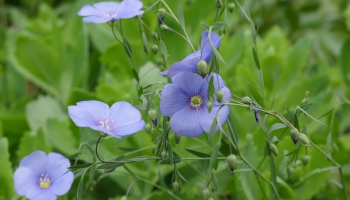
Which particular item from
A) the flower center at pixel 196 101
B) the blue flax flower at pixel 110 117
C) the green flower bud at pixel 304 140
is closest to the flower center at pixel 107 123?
the blue flax flower at pixel 110 117

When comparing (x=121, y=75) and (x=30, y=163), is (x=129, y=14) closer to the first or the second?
(x=30, y=163)

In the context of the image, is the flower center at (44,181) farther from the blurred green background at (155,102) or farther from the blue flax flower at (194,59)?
the blue flax flower at (194,59)

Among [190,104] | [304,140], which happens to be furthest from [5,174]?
[304,140]

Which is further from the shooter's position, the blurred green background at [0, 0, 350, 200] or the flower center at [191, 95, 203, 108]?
the blurred green background at [0, 0, 350, 200]

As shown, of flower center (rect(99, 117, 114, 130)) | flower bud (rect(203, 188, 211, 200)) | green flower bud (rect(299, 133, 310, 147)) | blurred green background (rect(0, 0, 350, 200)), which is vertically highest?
flower center (rect(99, 117, 114, 130))

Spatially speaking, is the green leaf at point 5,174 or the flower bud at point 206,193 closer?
the flower bud at point 206,193

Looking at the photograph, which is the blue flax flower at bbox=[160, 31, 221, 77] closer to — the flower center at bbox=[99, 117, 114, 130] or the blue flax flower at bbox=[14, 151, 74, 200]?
the flower center at bbox=[99, 117, 114, 130]

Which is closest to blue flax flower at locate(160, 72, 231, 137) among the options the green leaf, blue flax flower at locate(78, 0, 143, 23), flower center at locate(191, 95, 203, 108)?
flower center at locate(191, 95, 203, 108)
